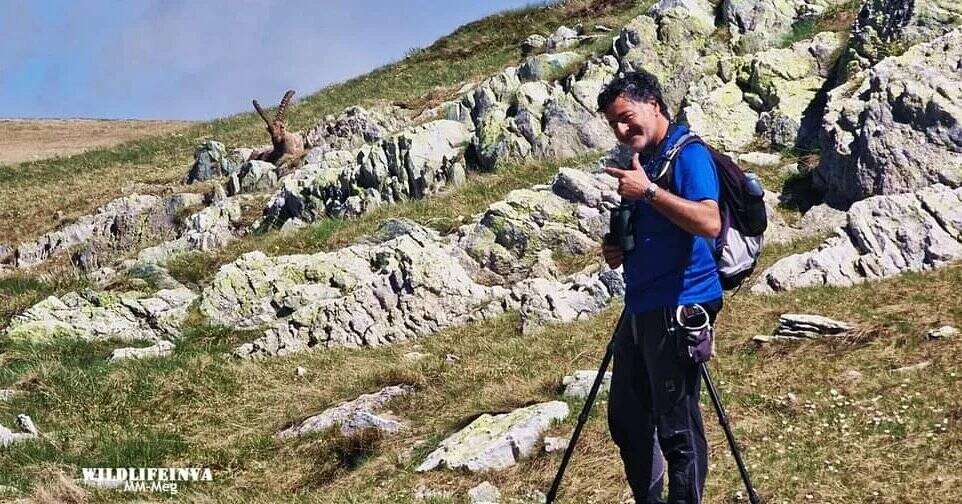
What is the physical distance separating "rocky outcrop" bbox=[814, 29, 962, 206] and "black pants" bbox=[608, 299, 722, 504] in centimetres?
929

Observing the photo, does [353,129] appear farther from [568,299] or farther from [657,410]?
[657,410]

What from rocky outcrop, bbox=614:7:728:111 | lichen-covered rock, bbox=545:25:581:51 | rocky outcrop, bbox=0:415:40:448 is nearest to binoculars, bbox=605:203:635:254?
rocky outcrop, bbox=0:415:40:448

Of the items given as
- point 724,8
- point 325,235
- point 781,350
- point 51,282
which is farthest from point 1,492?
point 724,8

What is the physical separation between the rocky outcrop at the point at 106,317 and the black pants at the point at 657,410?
425 inches

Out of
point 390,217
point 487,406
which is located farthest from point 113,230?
point 487,406

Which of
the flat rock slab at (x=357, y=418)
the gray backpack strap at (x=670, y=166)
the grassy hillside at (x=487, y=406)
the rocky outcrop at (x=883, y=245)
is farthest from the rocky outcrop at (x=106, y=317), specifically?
the gray backpack strap at (x=670, y=166)

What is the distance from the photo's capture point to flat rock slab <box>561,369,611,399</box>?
980cm

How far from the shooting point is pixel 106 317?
15945 millimetres

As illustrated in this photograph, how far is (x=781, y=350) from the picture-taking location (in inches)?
401

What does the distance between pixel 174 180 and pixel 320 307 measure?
23.5 m

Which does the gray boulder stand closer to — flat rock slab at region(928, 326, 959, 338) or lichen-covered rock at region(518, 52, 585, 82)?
lichen-covered rock at region(518, 52, 585, 82)

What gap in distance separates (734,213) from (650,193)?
2.40 feet

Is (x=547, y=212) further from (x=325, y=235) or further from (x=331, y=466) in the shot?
(x=331, y=466)

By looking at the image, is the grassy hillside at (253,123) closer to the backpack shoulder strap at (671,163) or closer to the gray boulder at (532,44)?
the gray boulder at (532,44)
